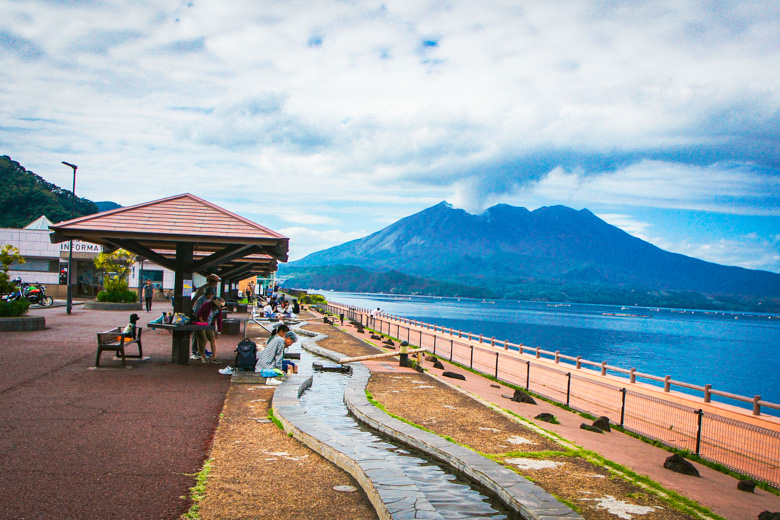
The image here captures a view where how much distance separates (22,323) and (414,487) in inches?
635

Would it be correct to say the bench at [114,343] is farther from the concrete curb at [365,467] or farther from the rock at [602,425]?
the rock at [602,425]

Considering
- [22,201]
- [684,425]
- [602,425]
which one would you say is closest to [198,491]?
[602,425]

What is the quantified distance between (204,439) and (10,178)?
69.1 m

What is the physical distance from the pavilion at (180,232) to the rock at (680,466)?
25.1 feet

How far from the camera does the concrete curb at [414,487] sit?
14.6 feet

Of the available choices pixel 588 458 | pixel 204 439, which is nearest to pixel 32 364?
pixel 204 439

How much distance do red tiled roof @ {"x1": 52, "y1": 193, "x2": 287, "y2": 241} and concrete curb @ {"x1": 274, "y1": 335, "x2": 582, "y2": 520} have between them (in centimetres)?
453

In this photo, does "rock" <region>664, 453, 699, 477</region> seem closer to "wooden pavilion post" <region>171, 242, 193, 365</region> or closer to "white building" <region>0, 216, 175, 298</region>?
"wooden pavilion post" <region>171, 242, 193, 365</region>

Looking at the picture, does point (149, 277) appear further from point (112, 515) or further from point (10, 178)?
point (112, 515)

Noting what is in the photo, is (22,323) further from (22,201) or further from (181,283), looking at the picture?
(22,201)

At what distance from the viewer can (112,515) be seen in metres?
4.14

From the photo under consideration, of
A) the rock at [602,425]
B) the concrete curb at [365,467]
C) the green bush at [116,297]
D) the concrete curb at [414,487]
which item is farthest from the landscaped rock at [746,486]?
the green bush at [116,297]

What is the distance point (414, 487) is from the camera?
15.9 ft

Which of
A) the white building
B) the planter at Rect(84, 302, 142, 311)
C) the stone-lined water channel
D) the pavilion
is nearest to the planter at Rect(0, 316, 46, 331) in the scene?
the pavilion
